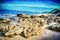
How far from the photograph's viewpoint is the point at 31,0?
1.64 meters

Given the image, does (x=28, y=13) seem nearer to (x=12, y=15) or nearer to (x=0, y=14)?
(x=12, y=15)

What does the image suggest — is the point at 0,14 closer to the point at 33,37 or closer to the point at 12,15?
the point at 12,15

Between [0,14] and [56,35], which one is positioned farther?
[0,14]

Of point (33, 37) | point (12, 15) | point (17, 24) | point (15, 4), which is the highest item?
point (15, 4)

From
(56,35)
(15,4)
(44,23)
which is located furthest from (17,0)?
(56,35)

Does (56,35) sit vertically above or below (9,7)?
below

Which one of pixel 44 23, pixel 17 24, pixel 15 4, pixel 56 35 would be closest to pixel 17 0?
pixel 15 4

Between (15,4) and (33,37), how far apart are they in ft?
1.58

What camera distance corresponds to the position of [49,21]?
1.59 m

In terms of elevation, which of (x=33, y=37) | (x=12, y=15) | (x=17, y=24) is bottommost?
(x=33, y=37)

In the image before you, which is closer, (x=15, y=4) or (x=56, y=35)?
(x=56, y=35)

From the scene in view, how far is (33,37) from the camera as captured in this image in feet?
4.87

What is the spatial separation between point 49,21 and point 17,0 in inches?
18.9

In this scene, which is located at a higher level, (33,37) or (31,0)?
(31,0)
